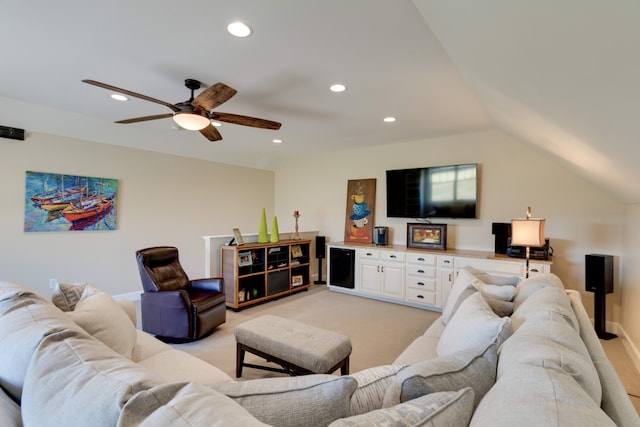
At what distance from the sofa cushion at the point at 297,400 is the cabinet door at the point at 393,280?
3.81m

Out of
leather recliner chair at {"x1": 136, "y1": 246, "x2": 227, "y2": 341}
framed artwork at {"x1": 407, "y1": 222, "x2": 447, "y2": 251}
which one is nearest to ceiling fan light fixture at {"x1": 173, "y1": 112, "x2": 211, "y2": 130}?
leather recliner chair at {"x1": 136, "y1": 246, "x2": 227, "y2": 341}

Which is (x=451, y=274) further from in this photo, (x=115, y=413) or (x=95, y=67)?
(x=95, y=67)

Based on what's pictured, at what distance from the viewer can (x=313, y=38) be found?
205 cm

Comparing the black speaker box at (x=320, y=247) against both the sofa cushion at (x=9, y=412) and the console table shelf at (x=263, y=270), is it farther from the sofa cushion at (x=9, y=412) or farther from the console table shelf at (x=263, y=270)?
the sofa cushion at (x=9, y=412)

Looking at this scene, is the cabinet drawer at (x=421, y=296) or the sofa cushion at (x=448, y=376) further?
the cabinet drawer at (x=421, y=296)

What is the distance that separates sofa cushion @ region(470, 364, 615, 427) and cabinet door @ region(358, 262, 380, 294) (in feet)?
12.9

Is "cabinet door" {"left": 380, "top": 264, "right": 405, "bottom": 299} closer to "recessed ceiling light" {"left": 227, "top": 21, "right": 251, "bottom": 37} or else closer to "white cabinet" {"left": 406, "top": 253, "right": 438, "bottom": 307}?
"white cabinet" {"left": 406, "top": 253, "right": 438, "bottom": 307}

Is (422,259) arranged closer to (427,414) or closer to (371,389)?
(371,389)

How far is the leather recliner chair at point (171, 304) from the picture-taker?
9.76 ft

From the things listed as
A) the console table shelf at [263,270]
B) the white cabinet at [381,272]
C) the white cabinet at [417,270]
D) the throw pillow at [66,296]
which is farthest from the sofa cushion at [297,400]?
the white cabinet at [381,272]

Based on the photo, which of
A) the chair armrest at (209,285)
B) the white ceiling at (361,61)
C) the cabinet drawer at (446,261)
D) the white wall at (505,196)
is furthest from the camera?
the cabinet drawer at (446,261)

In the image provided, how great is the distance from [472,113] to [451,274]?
2.09m

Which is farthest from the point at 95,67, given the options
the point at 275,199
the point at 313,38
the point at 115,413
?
the point at 275,199

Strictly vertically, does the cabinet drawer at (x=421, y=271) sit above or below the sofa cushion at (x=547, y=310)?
below
